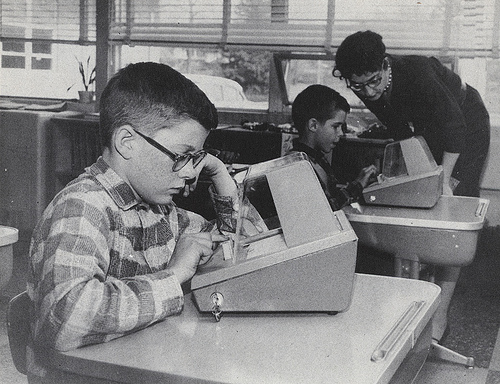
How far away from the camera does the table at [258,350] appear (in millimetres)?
908

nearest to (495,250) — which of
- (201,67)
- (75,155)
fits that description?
(201,67)

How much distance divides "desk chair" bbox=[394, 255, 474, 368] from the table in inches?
42.6

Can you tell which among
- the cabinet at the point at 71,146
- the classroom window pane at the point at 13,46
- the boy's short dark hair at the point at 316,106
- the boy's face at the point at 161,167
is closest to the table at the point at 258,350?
the boy's face at the point at 161,167

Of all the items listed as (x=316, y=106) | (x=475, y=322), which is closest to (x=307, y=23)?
(x=316, y=106)

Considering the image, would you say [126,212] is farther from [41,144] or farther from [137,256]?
[41,144]

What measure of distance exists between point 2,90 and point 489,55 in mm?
3336

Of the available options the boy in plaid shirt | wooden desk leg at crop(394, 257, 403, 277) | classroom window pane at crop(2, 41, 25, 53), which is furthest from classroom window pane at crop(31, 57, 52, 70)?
the boy in plaid shirt

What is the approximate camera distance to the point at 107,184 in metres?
1.23

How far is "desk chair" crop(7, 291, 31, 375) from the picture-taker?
1.19 m

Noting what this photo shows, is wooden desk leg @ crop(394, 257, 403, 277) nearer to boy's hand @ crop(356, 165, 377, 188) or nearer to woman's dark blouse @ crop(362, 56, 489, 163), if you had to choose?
boy's hand @ crop(356, 165, 377, 188)

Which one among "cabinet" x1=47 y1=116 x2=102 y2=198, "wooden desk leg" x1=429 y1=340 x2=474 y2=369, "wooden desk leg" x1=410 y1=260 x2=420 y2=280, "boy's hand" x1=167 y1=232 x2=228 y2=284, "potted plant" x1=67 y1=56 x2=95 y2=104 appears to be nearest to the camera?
"boy's hand" x1=167 y1=232 x2=228 y2=284

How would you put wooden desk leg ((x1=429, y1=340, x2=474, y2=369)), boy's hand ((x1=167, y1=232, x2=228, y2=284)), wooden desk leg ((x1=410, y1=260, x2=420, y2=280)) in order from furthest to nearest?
1. wooden desk leg ((x1=429, y1=340, x2=474, y2=369))
2. wooden desk leg ((x1=410, y1=260, x2=420, y2=280))
3. boy's hand ((x1=167, y1=232, x2=228, y2=284))

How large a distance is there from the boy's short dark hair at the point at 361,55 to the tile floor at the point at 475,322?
114cm

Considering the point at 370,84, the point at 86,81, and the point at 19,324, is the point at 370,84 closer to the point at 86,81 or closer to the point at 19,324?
the point at 19,324
